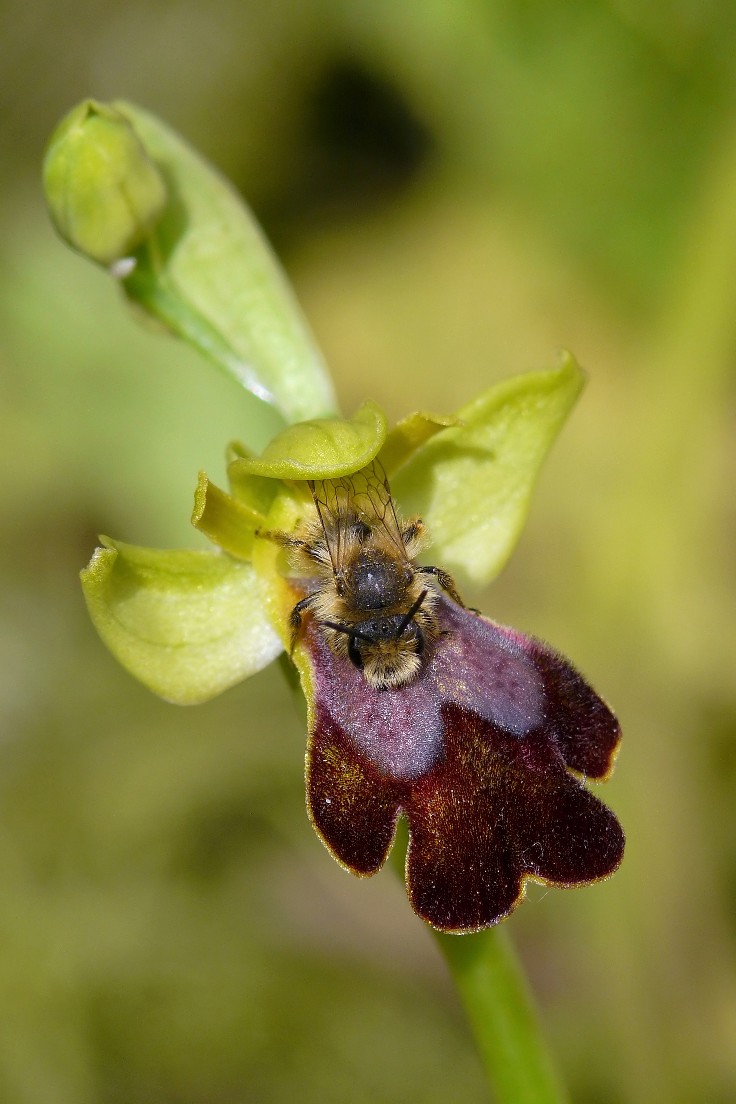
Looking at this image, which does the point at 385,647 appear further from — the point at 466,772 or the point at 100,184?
the point at 100,184

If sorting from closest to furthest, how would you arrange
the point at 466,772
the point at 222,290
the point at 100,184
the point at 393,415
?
the point at 466,772
the point at 100,184
the point at 222,290
the point at 393,415

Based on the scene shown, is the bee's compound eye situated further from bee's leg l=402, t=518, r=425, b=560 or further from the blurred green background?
the blurred green background

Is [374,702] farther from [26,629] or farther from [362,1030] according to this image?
[26,629]

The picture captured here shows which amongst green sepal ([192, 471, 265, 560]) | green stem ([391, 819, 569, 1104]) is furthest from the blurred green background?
green sepal ([192, 471, 265, 560])

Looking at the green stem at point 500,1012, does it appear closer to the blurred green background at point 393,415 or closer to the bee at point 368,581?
the bee at point 368,581

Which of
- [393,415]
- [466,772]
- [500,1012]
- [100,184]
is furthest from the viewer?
[393,415]

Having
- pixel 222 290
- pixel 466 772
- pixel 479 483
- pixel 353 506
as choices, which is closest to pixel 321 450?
pixel 353 506

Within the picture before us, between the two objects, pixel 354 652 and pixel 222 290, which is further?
pixel 222 290

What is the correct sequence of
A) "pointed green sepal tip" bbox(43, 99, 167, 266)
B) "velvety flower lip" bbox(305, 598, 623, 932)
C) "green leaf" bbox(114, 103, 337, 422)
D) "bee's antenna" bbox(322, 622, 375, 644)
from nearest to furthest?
1. "velvety flower lip" bbox(305, 598, 623, 932)
2. "bee's antenna" bbox(322, 622, 375, 644)
3. "pointed green sepal tip" bbox(43, 99, 167, 266)
4. "green leaf" bbox(114, 103, 337, 422)
